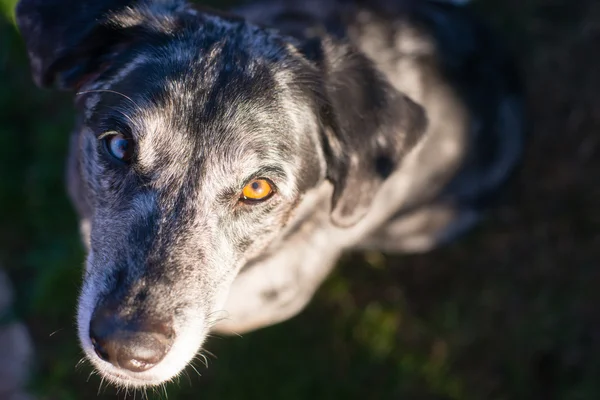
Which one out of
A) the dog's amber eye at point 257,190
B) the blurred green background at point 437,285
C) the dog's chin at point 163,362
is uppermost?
the dog's amber eye at point 257,190

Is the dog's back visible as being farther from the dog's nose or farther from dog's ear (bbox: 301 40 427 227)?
the dog's nose

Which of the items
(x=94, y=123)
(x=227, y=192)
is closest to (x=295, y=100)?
(x=227, y=192)

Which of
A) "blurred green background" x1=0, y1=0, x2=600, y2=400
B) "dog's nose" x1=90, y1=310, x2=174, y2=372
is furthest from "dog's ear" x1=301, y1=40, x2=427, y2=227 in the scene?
"blurred green background" x1=0, y1=0, x2=600, y2=400

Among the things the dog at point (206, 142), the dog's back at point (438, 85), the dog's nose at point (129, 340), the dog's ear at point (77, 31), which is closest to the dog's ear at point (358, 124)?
the dog at point (206, 142)

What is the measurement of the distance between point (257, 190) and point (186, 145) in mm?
381

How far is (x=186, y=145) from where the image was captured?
2.60m

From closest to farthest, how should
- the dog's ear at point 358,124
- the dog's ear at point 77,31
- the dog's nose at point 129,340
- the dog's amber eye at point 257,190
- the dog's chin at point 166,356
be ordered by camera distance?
the dog's nose at point 129,340, the dog's chin at point 166,356, the dog's amber eye at point 257,190, the dog's ear at point 77,31, the dog's ear at point 358,124

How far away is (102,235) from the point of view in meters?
2.72

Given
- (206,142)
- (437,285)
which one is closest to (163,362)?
(206,142)

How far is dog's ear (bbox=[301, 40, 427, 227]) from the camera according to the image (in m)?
2.97

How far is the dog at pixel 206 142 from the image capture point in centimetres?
258

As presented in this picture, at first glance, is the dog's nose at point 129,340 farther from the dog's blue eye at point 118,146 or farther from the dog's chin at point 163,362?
the dog's blue eye at point 118,146

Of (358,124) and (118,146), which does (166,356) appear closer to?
(118,146)

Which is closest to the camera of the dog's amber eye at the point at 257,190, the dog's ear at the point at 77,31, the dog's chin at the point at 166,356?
the dog's chin at the point at 166,356
